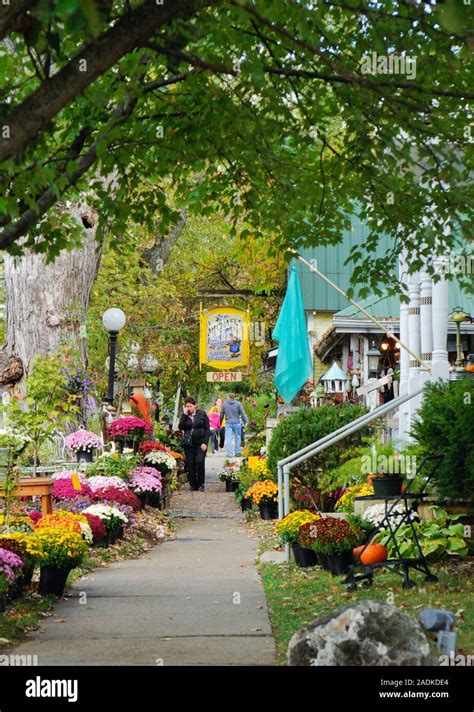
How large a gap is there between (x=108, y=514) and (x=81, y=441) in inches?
121

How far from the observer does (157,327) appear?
83.2ft

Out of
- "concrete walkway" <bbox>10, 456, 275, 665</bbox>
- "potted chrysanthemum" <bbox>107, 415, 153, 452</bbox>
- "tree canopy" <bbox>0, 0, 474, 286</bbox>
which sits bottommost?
"concrete walkway" <bbox>10, 456, 275, 665</bbox>

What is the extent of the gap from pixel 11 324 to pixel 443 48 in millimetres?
10673

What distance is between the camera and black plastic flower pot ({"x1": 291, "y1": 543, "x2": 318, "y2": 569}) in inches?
411

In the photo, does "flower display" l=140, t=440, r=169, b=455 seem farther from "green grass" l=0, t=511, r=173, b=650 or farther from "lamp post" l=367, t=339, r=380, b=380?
"green grass" l=0, t=511, r=173, b=650

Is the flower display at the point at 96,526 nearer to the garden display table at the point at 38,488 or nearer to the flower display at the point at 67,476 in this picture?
the garden display table at the point at 38,488

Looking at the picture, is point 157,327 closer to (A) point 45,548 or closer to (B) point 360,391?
(B) point 360,391

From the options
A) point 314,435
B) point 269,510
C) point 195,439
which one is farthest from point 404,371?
point 195,439

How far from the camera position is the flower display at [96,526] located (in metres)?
11.7

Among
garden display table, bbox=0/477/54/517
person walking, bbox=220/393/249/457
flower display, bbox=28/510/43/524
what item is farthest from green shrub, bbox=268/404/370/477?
person walking, bbox=220/393/249/457

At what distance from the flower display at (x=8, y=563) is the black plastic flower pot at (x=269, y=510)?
8.12 m

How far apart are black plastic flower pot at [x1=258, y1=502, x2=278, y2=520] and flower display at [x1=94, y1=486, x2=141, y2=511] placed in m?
2.61
